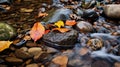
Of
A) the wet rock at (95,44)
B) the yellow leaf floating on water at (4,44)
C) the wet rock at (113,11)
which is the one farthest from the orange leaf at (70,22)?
the yellow leaf floating on water at (4,44)

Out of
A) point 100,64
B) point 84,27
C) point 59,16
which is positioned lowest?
point 100,64

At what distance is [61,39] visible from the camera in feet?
9.39

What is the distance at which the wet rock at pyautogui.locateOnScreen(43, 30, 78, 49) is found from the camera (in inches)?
113

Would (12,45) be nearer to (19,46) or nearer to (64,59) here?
(19,46)

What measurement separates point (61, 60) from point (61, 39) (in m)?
0.34

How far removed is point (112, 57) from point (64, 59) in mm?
654

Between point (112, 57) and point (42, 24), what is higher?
point (42, 24)

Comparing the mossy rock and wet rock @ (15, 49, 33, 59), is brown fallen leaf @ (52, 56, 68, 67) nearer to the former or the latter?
wet rock @ (15, 49, 33, 59)

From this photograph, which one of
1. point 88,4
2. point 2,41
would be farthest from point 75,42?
point 88,4

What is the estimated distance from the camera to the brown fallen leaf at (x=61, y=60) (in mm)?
2575

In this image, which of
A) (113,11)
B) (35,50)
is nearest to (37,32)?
(35,50)

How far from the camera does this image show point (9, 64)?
101 inches

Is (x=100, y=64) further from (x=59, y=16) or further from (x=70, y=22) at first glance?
(x=59, y=16)

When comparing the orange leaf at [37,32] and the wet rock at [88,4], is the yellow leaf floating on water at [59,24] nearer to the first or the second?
the orange leaf at [37,32]
